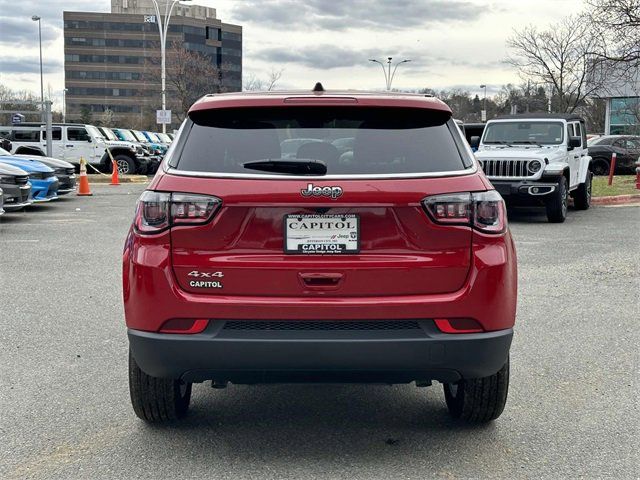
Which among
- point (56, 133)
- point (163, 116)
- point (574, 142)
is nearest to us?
point (574, 142)

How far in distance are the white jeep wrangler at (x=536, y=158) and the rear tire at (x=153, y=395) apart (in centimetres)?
1084

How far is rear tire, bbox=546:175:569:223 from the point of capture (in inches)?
552

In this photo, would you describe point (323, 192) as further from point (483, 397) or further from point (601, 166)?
point (601, 166)

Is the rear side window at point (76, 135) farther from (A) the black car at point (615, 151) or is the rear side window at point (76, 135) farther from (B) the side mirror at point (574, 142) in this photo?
(A) the black car at point (615, 151)

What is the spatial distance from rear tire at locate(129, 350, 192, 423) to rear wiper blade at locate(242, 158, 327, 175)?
3.73ft

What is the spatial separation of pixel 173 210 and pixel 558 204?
463 inches

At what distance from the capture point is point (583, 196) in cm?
1673

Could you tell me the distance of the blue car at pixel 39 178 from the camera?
51.0 feet

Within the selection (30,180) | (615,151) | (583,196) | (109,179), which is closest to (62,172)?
(30,180)

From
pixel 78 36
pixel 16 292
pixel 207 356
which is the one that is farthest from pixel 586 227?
pixel 78 36

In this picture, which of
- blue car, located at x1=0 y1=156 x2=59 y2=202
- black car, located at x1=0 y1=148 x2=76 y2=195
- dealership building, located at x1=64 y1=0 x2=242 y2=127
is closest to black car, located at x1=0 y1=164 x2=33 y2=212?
blue car, located at x1=0 y1=156 x2=59 y2=202

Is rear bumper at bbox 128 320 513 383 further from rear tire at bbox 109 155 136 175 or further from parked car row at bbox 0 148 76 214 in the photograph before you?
rear tire at bbox 109 155 136 175

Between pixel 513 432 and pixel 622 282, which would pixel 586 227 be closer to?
pixel 622 282

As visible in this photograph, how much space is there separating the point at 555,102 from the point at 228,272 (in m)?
35.0
